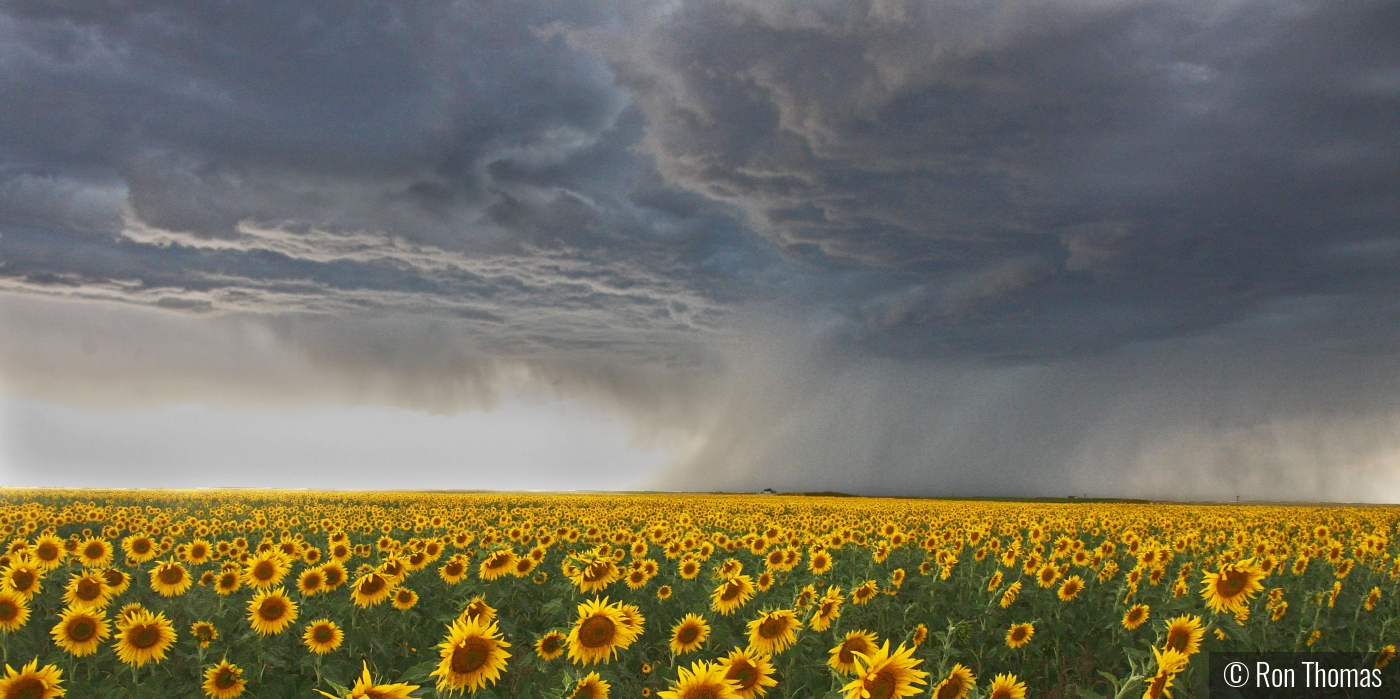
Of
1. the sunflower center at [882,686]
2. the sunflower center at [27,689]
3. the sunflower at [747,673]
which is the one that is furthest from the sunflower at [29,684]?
the sunflower center at [882,686]

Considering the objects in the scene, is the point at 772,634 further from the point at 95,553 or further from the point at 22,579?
the point at 95,553

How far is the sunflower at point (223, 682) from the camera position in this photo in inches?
305

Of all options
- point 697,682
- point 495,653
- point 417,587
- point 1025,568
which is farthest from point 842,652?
point 417,587

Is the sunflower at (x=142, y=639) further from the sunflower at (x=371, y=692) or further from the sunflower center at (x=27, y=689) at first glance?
the sunflower at (x=371, y=692)

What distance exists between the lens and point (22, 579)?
9.68 metres

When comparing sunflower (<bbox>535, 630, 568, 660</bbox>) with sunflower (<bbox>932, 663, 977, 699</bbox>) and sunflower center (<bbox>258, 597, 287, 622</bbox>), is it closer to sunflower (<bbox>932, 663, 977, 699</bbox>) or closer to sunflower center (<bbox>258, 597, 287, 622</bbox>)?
sunflower (<bbox>932, 663, 977, 699</bbox>)

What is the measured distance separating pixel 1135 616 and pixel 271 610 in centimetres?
1124

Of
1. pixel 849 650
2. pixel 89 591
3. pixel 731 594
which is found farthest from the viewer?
pixel 89 591

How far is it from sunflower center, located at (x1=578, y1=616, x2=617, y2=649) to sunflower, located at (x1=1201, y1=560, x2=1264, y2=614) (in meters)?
7.00

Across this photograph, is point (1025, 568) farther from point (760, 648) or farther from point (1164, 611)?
point (760, 648)

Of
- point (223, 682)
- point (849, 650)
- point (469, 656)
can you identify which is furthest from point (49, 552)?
point (849, 650)

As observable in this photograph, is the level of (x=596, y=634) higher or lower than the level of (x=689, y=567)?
lower
